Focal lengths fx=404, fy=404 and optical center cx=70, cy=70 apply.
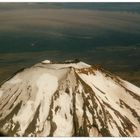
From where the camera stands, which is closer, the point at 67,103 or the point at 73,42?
the point at 67,103

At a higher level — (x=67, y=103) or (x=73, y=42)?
(x=73, y=42)

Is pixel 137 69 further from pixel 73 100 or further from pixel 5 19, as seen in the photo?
pixel 73 100

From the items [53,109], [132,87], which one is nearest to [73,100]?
[53,109]

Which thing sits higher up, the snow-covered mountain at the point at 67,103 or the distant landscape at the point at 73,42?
the distant landscape at the point at 73,42

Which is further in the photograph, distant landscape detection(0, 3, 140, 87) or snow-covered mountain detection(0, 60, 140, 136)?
distant landscape detection(0, 3, 140, 87)
